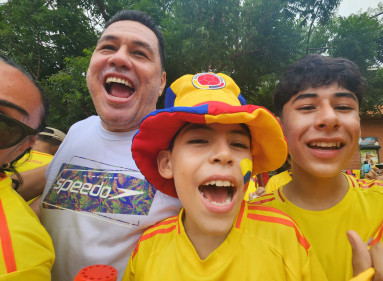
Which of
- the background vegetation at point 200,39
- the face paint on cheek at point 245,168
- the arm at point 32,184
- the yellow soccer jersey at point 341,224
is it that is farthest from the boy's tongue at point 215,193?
the background vegetation at point 200,39

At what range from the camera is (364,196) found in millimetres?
1879

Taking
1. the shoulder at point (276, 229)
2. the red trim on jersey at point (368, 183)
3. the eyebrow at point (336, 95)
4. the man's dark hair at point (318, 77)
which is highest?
the man's dark hair at point (318, 77)

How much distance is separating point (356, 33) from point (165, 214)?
7109 millimetres

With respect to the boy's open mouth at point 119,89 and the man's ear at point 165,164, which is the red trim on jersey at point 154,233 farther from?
the boy's open mouth at point 119,89

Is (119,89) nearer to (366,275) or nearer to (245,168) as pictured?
(245,168)

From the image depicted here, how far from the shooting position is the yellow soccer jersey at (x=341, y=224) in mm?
1699

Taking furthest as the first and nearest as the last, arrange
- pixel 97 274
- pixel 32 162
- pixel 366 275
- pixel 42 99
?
1. pixel 32 162
2. pixel 42 99
3. pixel 366 275
4. pixel 97 274

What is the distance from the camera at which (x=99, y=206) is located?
5.83ft

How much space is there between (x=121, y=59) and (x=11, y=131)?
914 mm

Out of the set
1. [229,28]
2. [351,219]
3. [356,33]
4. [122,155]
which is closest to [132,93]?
[122,155]

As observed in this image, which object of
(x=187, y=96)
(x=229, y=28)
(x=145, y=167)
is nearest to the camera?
Result: (x=187, y=96)

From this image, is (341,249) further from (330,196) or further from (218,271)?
(218,271)

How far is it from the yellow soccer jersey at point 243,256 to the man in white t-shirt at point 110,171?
0.74 feet

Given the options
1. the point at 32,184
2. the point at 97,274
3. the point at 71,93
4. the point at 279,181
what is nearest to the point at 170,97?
the point at 97,274
